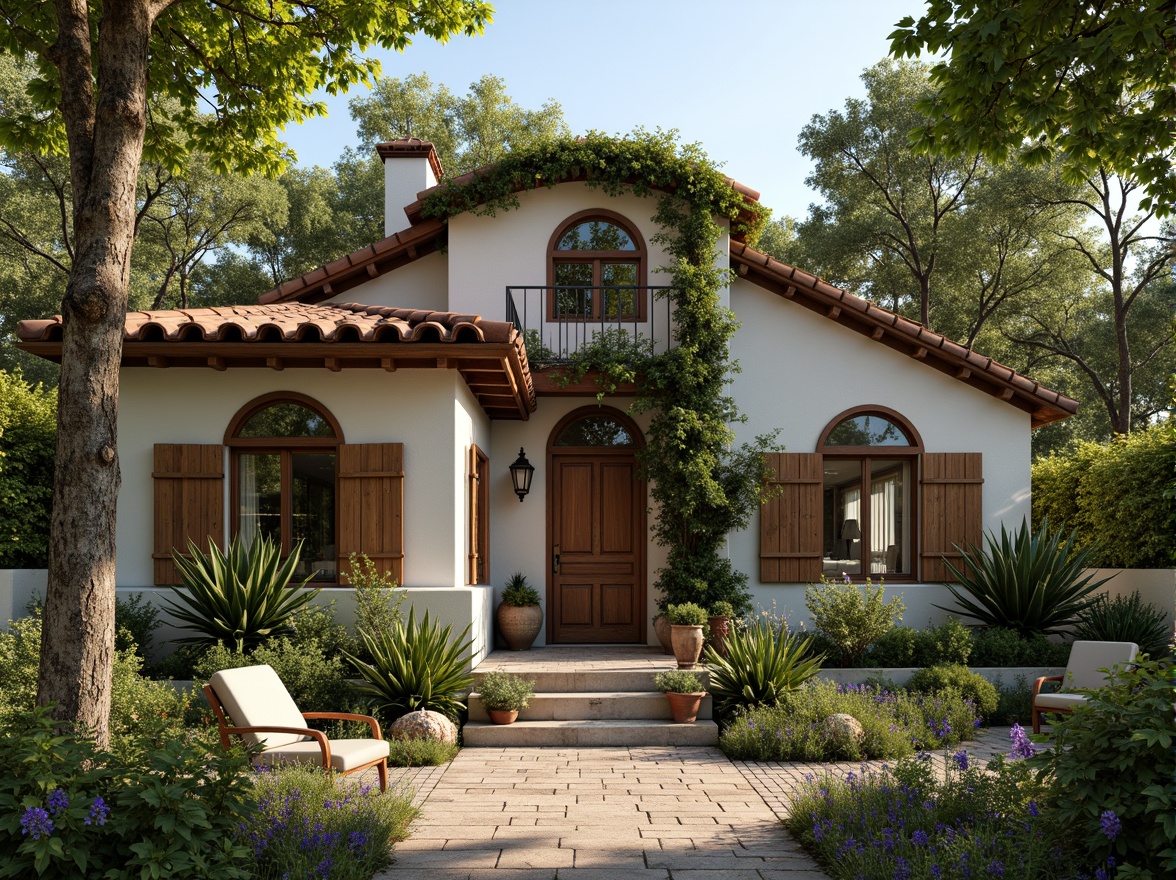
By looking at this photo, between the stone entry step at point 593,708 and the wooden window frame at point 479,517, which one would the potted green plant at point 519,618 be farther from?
the stone entry step at point 593,708

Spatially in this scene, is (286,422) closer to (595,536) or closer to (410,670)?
(410,670)

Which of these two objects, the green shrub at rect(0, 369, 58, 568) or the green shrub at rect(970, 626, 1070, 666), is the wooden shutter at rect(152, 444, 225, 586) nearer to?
the green shrub at rect(0, 369, 58, 568)

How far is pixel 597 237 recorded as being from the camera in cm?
1262

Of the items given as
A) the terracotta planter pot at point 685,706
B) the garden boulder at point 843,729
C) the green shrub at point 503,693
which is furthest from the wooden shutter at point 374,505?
the garden boulder at point 843,729

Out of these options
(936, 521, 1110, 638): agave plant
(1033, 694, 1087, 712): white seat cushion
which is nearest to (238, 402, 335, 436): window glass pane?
(1033, 694, 1087, 712): white seat cushion

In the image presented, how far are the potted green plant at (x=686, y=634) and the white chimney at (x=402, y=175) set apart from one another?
24.3 ft

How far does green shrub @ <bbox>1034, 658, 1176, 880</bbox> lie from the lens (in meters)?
3.93

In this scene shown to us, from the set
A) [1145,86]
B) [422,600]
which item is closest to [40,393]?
[422,600]

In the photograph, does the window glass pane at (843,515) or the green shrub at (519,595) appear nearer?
the green shrub at (519,595)

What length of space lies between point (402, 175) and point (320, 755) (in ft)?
32.9

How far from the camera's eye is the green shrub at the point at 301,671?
812 centimetres

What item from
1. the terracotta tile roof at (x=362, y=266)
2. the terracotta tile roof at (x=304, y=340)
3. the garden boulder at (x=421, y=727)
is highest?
the terracotta tile roof at (x=362, y=266)

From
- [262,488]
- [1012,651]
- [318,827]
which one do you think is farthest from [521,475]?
[318,827]

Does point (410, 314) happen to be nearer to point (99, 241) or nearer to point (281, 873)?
point (99, 241)
